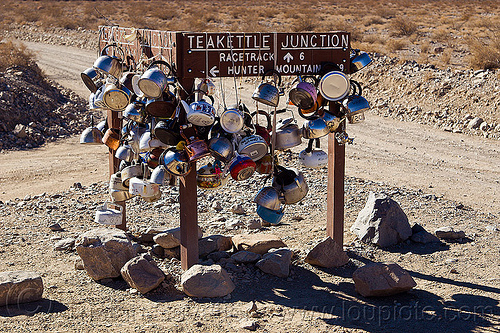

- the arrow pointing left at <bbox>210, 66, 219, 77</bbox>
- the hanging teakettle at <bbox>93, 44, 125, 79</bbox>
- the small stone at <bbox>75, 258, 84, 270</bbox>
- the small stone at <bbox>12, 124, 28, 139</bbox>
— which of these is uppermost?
the hanging teakettle at <bbox>93, 44, 125, 79</bbox>

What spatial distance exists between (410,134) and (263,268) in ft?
29.5

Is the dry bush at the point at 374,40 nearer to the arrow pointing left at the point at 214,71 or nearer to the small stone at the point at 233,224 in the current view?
the small stone at the point at 233,224

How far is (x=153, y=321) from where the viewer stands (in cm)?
428

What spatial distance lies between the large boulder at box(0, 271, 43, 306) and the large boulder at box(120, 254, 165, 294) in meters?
0.66

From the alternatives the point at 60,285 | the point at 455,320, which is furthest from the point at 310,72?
the point at 60,285

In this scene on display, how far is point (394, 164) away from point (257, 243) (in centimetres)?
602

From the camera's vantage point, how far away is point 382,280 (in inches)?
183

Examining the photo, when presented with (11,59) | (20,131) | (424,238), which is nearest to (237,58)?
(424,238)

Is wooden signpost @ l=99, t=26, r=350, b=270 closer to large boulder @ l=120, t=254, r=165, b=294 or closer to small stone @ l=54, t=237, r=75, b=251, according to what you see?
large boulder @ l=120, t=254, r=165, b=294

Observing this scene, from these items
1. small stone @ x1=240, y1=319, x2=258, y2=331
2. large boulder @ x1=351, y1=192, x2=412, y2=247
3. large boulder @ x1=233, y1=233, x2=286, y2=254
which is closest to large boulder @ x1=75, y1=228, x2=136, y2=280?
large boulder @ x1=233, y1=233, x2=286, y2=254

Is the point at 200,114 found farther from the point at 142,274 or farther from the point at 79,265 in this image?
the point at 79,265

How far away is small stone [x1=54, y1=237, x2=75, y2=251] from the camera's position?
19.1 ft

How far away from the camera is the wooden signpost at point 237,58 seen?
15.6 ft

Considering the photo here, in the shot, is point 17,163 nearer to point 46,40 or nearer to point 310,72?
point 310,72
